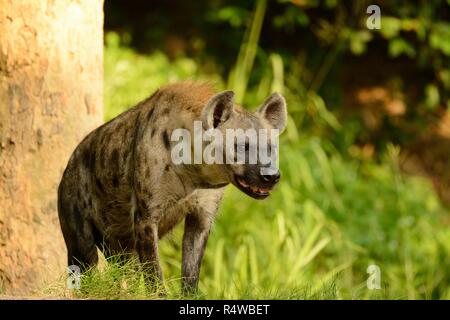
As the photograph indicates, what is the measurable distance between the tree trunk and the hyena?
504 millimetres

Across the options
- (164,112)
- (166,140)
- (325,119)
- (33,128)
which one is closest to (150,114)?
(164,112)

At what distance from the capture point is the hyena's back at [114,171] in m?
4.96

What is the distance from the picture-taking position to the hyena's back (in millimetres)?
4957

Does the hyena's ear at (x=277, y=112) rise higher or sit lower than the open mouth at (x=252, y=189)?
higher

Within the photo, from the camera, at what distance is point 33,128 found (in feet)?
19.3

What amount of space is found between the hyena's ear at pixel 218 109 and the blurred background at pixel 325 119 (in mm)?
2279

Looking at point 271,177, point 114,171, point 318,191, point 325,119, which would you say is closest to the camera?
point 271,177

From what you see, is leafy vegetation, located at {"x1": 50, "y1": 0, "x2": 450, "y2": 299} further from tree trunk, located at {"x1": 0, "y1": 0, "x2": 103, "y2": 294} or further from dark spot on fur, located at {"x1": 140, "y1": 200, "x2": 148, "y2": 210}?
dark spot on fur, located at {"x1": 140, "y1": 200, "x2": 148, "y2": 210}

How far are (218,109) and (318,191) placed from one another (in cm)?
429

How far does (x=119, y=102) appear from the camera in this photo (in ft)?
27.4

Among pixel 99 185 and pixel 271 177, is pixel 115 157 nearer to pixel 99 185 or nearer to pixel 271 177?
pixel 99 185

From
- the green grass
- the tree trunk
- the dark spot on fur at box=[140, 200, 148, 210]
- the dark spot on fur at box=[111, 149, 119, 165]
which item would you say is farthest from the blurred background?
the dark spot on fur at box=[140, 200, 148, 210]

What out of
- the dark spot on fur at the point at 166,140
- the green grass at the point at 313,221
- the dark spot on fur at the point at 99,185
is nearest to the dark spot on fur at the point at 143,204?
the dark spot on fur at the point at 166,140

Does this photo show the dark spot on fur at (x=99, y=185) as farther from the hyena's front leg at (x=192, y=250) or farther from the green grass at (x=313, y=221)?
the green grass at (x=313, y=221)
